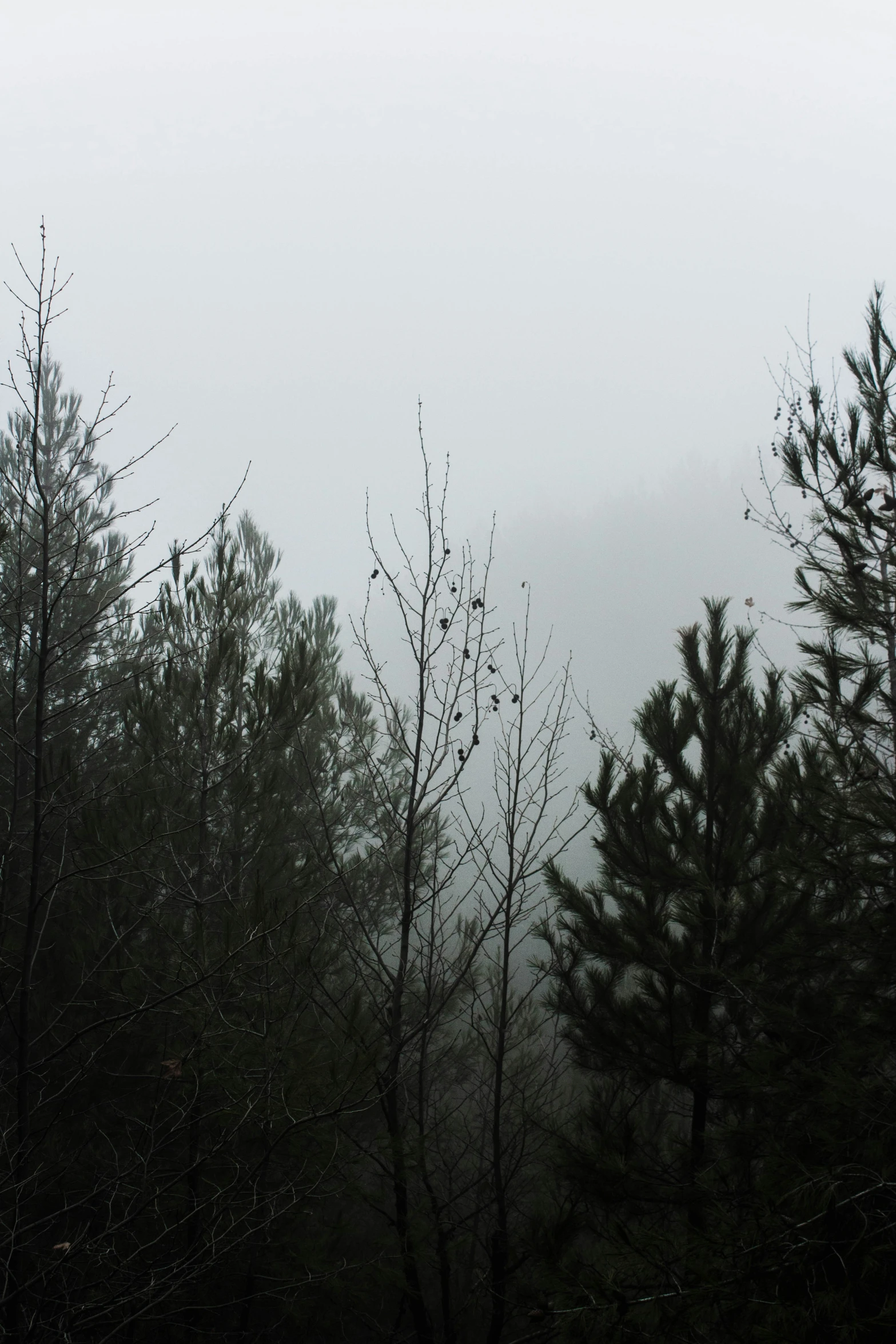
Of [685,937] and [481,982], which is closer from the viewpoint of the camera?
[685,937]

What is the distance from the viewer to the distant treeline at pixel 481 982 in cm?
347

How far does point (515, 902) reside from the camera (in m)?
5.68

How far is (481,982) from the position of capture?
811cm

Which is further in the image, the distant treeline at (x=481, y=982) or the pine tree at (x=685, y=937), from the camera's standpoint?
the pine tree at (x=685, y=937)

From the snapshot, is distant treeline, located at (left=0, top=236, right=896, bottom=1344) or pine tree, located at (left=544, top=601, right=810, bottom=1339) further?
pine tree, located at (left=544, top=601, right=810, bottom=1339)

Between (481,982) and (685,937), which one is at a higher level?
(685,937)

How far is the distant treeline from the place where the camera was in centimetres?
347

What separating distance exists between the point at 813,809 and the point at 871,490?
5.84 ft

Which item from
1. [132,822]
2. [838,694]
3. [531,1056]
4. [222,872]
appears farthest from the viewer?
[531,1056]

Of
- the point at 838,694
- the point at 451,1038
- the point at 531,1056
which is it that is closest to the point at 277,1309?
the point at 531,1056

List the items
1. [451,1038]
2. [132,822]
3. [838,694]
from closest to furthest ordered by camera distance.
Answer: [838,694] < [132,822] < [451,1038]

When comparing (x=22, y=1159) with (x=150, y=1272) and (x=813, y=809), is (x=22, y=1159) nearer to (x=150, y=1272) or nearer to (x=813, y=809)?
(x=150, y=1272)

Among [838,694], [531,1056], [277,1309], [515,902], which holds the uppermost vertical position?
[838,694]

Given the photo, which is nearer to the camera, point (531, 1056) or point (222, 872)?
point (222, 872)
